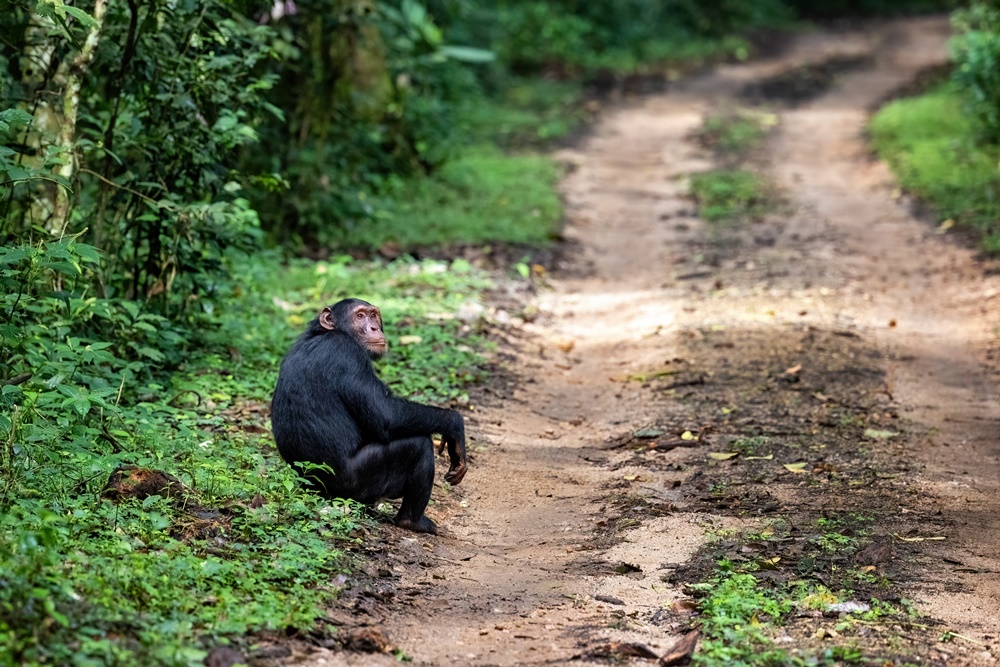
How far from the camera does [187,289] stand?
9164 millimetres

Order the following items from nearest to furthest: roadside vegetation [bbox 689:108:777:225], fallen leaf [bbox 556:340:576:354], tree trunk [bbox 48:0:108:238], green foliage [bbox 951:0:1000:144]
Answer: tree trunk [bbox 48:0:108:238], fallen leaf [bbox 556:340:576:354], roadside vegetation [bbox 689:108:777:225], green foliage [bbox 951:0:1000:144]

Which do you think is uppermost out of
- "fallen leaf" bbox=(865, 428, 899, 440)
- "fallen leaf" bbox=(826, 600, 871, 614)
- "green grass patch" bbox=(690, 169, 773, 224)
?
"green grass patch" bbox=(690, 169, 773, 224)

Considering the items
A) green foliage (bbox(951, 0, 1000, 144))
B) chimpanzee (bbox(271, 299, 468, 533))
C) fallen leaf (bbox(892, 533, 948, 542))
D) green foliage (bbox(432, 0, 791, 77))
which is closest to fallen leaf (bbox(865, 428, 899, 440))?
fallen leaf (bbox(892, 533, 948, 542))

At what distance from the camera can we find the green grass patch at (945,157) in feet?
51.0

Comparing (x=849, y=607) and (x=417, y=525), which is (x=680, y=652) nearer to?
(x=849, y=607)

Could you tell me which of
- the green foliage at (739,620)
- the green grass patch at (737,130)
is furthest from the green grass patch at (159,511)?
the green grass patch at (737,130)

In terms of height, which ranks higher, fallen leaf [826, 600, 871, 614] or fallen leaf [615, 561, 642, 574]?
fallen leaf [826, 600, 871, 614]

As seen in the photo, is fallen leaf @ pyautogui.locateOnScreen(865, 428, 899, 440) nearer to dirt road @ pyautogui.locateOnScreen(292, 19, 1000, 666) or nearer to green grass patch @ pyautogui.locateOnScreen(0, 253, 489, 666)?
dirt road @ pyautogui.locateOnScreen(292, 19, 1000, 666)

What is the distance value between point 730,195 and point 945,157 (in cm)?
374

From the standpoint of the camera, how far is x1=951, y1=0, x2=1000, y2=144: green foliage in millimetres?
17156

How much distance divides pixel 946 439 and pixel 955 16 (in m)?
14.6

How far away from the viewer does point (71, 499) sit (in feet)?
18.8

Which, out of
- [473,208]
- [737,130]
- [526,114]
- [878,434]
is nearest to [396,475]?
[878,434]

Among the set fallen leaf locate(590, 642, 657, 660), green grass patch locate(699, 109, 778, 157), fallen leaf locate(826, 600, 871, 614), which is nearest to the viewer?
fallen leaf locate(590, 642, 657, 660)
